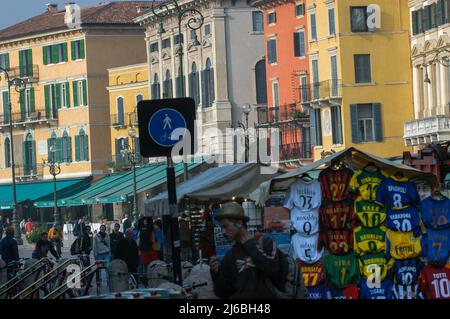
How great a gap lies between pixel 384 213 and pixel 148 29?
72.7 m

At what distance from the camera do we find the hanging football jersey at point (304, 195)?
20641mm

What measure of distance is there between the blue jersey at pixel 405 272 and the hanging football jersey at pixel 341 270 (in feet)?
1.59

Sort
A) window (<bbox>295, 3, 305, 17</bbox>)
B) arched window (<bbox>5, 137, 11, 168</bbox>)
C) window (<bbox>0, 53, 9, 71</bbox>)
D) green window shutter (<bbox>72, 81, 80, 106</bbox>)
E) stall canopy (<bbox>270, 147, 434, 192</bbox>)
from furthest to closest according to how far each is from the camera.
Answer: arched window (<bbox>5, 137, 11, 168</bbox>) < window (<bbox>0, 53, 9, 71</bbox>) < green window shutter (<bbox>72, 81, 80, 106</bbox>) < window (<bbox>295, 3, 305, 17</bbox>) < stall canopy (<bbox>270, 147, 434, 192</bbox>)

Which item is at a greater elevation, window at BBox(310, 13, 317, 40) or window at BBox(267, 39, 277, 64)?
window at BBox(310, 13, 317, 40)

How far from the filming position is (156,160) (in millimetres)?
90625

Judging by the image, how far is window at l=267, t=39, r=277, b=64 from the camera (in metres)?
77.1

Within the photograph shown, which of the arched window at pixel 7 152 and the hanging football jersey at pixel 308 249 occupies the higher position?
the arched window at pixel 7 152

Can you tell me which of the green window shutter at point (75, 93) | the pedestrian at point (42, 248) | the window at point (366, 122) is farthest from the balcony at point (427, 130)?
the green window shutter at point (75, 93)

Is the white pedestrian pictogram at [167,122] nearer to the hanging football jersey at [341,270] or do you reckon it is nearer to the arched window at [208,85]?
the hanging football jersey at [341,270]

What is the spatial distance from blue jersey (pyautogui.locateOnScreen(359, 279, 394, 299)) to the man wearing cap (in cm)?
700

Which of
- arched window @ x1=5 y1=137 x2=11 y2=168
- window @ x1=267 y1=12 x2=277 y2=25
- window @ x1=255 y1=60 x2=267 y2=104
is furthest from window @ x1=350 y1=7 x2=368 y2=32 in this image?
arched window @ x1=5 y1=137 x2=11 y2=168

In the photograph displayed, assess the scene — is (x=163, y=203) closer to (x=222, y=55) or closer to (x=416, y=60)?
(x=416, y=60)

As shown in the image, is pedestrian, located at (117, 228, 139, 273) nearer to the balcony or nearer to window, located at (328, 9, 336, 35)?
the balcony
